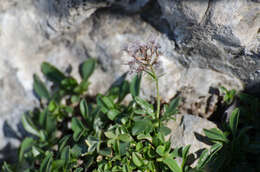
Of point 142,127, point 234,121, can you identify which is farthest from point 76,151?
point 234,121

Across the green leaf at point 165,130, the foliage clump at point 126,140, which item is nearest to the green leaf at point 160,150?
the foliage clump at point 126,140

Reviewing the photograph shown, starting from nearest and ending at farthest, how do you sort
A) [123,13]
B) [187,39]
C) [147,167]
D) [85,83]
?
1. [147,167]
2. [187,39]
3. [123,13]
4. [85,83]

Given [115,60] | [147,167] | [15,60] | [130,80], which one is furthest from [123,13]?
[147,167]

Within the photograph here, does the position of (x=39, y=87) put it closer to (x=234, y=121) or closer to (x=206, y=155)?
(x=206, y=155)

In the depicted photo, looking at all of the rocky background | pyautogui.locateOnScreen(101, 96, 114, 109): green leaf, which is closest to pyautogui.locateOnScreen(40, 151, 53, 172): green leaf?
pyautogui.locateOnScreen(101, 96, 114, 109): green leaf

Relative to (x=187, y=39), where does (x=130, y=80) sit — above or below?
below

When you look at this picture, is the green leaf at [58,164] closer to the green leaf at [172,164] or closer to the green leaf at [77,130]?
the green leaf at [77,130]

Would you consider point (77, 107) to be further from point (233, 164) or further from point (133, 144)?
point (233, 164)
